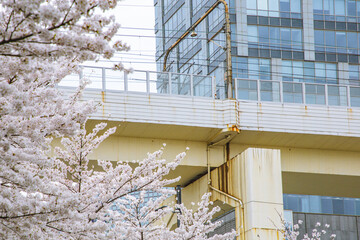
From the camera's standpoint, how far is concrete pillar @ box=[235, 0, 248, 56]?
57781 mm

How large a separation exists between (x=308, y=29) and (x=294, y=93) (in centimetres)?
3496

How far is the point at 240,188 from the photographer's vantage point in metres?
23.9

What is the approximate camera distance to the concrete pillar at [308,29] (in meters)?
59.5

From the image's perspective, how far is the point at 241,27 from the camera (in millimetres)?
57969

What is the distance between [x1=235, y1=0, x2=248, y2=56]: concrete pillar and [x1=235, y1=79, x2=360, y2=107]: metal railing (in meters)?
31.5

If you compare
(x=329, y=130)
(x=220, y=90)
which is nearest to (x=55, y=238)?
(x=329, y=130)

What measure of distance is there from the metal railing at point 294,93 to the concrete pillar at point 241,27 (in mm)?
→ 31467

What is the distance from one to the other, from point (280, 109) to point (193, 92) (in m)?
3.10

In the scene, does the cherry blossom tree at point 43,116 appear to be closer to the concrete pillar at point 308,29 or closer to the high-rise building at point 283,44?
the high-rise building at point 283,44

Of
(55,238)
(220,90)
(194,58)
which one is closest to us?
(55,238)

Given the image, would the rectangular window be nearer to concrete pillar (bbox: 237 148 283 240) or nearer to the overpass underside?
the overpass underside

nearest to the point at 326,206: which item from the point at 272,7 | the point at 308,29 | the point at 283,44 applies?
the point at 283,44

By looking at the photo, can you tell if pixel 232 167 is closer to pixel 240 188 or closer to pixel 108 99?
pixel 240 188

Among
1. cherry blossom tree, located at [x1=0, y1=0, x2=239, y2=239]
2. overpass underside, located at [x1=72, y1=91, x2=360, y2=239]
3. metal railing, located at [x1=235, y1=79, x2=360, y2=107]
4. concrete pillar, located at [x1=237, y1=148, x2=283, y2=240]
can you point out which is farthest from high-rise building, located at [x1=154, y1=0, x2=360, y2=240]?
cherry blossom tree, located at [x1=0, y1=0, x2=239, y2=239]
